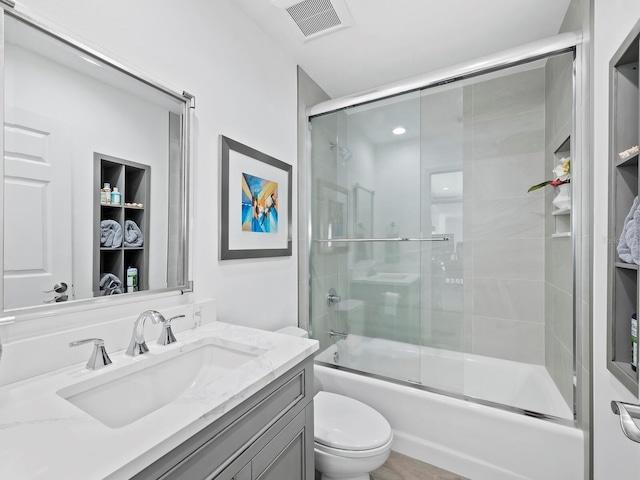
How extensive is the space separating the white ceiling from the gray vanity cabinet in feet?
5.86

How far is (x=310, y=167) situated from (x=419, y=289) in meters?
1.14

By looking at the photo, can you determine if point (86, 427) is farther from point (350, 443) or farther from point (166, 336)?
point (350, 443)

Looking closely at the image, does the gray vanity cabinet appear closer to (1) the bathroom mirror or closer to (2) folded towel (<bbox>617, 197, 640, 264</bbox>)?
(1) the bathroom mirror

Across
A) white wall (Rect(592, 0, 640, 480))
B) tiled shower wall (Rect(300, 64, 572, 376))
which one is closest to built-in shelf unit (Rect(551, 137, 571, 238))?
tiled shower wall (Rect(300, 64, 572, 376))

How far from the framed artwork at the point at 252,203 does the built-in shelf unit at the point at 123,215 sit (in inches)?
15.2

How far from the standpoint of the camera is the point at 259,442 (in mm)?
845

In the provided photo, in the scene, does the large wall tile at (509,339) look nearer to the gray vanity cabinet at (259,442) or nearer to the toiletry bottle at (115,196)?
the gray vanity cabinet at (259,442)

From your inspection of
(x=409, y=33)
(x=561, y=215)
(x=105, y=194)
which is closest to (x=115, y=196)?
(x=105, y=194)

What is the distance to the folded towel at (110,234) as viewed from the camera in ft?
3.30

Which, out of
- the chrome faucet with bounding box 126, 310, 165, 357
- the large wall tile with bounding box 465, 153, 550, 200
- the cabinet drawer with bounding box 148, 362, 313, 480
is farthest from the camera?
the large wall tile with bounding box 465, 153, 550, 200

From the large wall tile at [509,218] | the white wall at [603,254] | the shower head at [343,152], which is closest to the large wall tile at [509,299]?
the large wall tile at [509,218]

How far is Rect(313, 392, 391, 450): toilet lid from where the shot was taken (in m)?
1.31

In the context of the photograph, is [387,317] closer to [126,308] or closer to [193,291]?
[193,291]

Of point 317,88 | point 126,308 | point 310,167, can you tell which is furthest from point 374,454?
point 317,88
